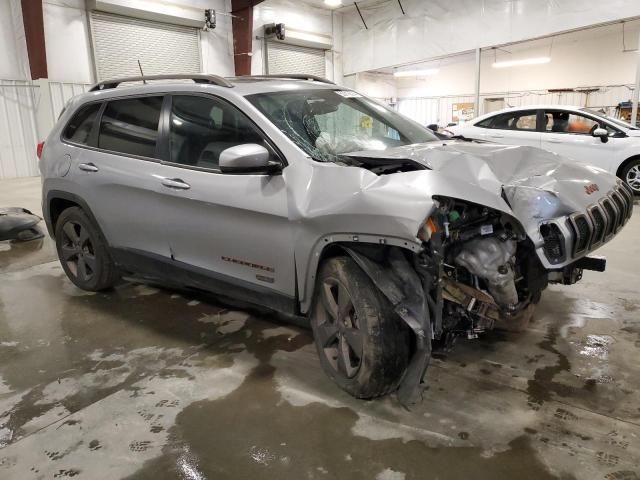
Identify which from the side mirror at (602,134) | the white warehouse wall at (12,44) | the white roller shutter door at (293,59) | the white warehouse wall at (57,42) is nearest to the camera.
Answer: the side mirror at (602,134)

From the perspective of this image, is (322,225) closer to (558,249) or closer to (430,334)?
(430,334)

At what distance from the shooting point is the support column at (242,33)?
1386cm

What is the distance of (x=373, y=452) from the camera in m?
2.19

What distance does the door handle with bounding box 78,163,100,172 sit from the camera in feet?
12.2

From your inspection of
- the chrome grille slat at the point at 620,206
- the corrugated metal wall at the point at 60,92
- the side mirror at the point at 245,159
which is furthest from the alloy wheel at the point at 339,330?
the corrugated metal wall at the point at 60,92

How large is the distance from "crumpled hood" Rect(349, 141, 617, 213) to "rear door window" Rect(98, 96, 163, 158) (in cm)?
155

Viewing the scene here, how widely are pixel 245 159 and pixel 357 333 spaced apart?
3.40 ft

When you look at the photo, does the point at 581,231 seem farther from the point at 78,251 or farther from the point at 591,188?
the point at 78,251

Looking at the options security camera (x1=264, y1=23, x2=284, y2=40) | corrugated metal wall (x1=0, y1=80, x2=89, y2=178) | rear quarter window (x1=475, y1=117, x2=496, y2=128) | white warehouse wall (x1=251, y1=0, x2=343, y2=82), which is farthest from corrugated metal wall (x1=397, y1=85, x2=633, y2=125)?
corrugated metal wall (x1=0, y1=80, x2=89, y2=178)

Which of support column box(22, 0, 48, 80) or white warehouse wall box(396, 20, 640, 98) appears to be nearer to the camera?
support column box(22, 0, 48, 80)

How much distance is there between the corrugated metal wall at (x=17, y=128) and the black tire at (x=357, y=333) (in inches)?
440

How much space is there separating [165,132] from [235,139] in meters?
0.63

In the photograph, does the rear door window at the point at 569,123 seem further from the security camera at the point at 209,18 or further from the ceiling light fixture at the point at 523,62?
the ceiling light fixture at the point at 523,62

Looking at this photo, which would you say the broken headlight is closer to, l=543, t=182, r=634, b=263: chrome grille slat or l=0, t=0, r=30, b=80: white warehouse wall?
l=543, t=182, r=634, b=263: chrome grille slat
